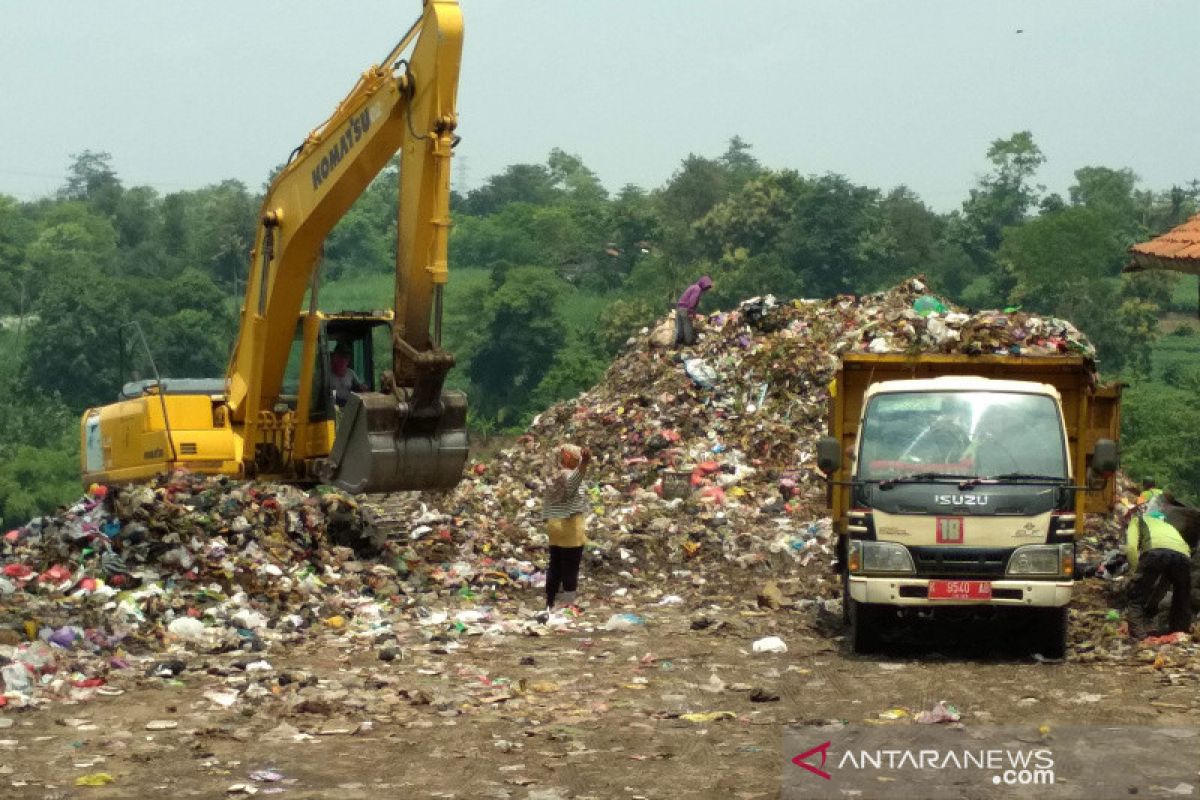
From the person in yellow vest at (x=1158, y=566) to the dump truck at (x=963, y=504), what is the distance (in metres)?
0.49

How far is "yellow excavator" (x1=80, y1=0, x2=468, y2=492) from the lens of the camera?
45.3 ft

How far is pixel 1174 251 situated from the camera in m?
15.6

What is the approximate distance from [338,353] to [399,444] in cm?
251

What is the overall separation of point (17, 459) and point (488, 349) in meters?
21.7

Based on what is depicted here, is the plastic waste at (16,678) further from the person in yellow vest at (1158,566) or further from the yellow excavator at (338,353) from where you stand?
the person in yellow vest at (1158,566)

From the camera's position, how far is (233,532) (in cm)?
1463

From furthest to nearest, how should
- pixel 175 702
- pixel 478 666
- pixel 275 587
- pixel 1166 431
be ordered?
pixel 1166 431
pixel 275 587
pixel 478 666
pixel 175 702

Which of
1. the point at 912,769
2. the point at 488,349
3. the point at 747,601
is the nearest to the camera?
the point at 912,769

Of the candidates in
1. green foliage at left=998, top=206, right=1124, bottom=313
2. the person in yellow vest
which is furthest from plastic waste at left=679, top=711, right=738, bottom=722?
green foliage at left=998, top=206, right=1124, bottom=313

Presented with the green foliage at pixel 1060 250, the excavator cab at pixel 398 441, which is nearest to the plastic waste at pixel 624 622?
the excavator cab at pixel 398 441

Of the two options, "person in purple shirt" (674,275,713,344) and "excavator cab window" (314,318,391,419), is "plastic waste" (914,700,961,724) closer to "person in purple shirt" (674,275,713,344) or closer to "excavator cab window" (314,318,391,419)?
"excavator cab window" (314,318,391,419)

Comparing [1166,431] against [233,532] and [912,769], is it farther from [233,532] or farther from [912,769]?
[912,769]

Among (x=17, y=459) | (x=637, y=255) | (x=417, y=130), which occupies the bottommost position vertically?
(x=17, y=459)

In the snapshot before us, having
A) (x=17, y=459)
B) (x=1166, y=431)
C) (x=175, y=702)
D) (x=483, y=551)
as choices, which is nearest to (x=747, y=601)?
(x=483, y=551)
